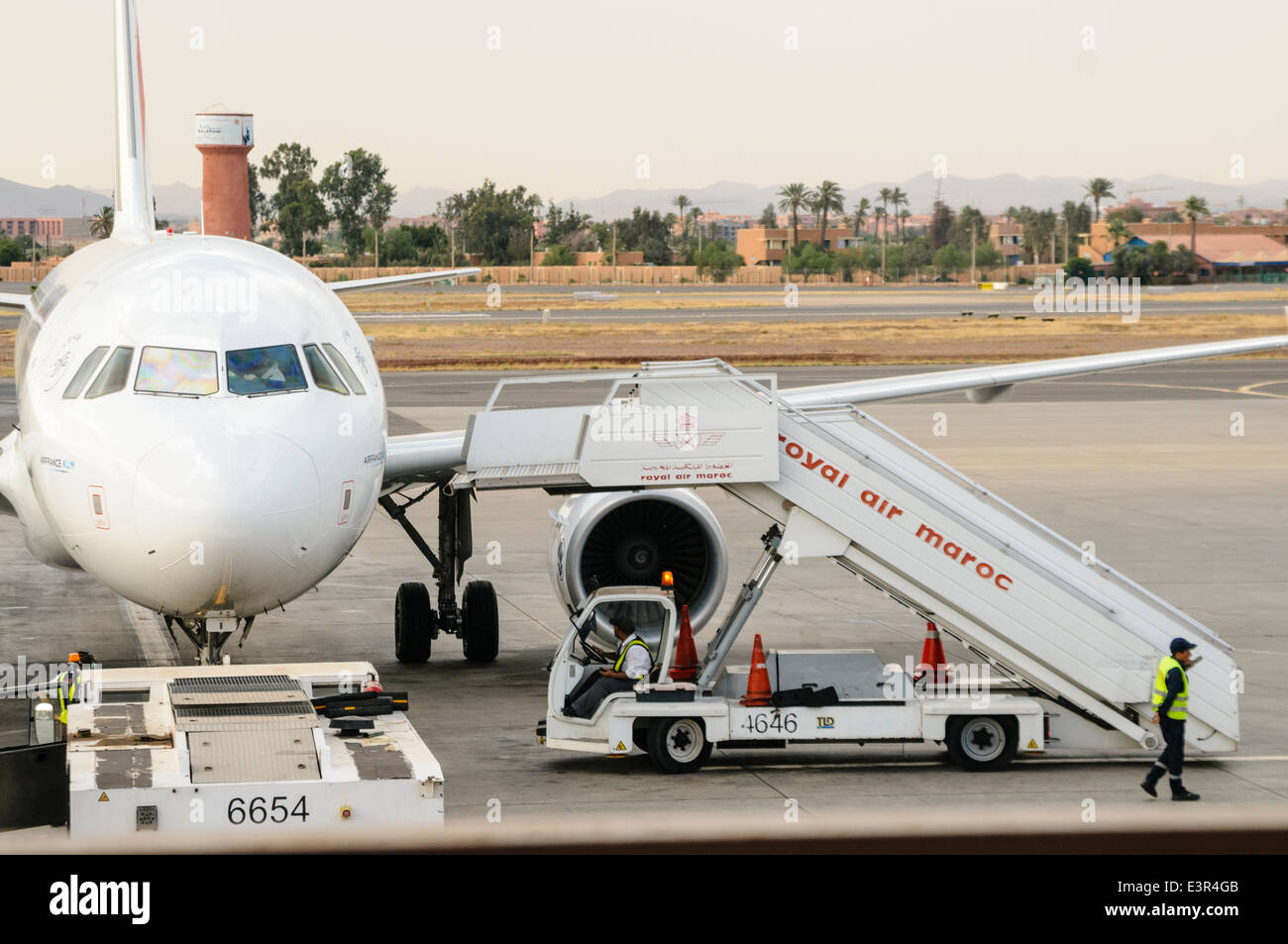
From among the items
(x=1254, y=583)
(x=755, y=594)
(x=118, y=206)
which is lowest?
(x=1254, y=583)

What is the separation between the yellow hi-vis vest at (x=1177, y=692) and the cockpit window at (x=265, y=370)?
6.98 metres

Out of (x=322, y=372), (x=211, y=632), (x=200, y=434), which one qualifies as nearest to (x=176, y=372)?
(x=200, y=434)

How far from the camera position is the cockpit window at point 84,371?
42.7 feet

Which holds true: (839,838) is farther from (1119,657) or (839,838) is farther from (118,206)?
(118,206)

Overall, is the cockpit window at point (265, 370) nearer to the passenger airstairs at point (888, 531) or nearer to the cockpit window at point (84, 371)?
the cockpit window at point (84, 371)

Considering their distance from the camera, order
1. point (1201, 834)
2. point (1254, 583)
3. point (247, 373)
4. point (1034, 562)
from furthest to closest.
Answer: point (1254, 583) → point (1034, 562) → point (247, 373) → point (1201, 834)

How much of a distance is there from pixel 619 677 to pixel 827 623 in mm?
6569

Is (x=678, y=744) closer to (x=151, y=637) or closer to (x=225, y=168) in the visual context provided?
(x=151, y=637)

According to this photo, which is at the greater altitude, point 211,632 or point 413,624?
point 211,632

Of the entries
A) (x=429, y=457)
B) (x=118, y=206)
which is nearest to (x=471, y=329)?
(x=118, y=206)

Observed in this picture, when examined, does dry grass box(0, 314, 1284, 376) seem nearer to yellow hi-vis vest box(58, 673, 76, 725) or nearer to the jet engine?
the jet engine

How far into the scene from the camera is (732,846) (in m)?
2.62

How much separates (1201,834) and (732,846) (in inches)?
28.8

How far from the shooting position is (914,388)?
Answer: 20.1 m
